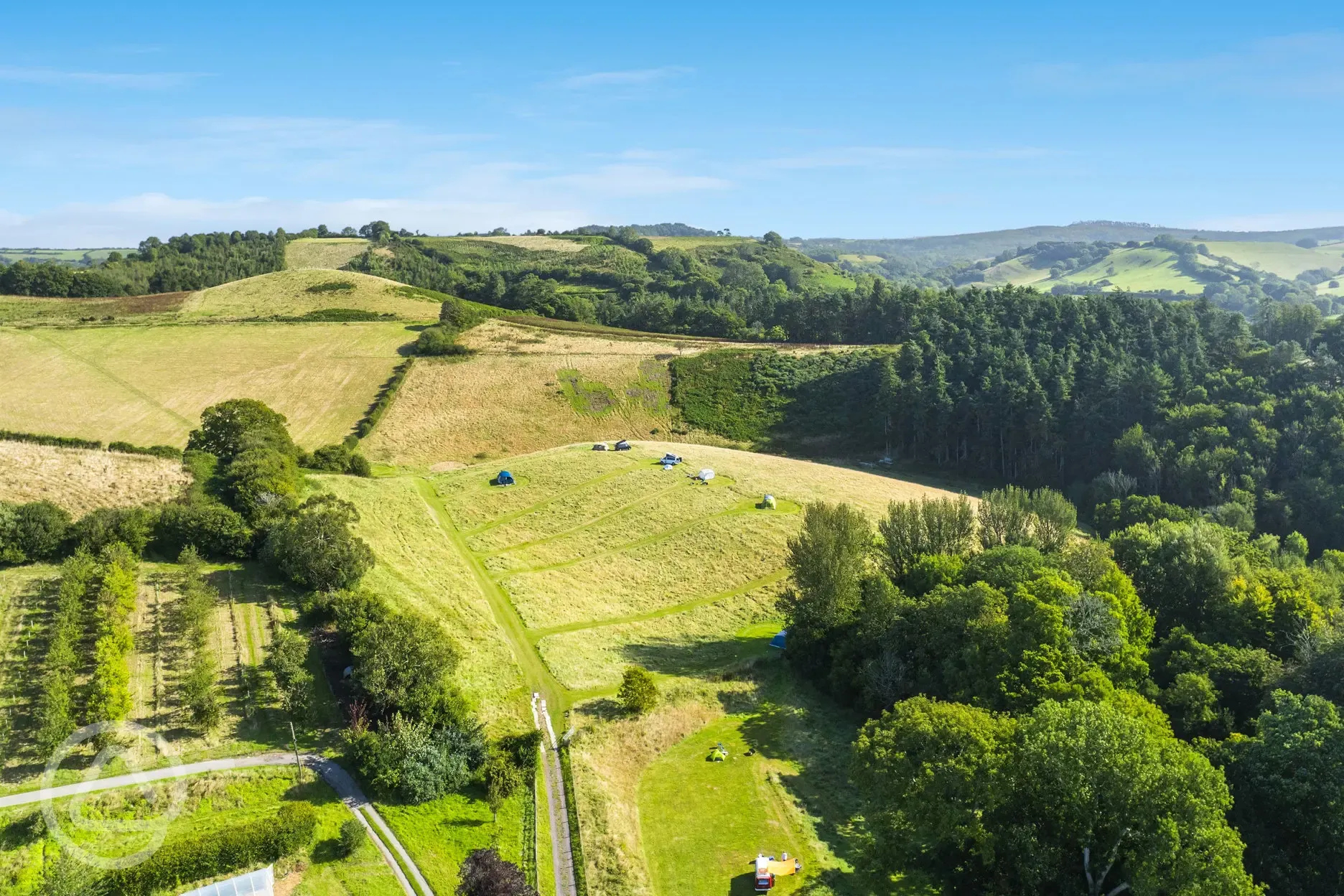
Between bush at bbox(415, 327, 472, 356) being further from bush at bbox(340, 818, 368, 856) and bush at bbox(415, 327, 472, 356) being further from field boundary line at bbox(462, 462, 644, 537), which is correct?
bush at bbox(340, 818, 368, 856)

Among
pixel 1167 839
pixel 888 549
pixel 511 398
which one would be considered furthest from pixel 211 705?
pixel 511 398

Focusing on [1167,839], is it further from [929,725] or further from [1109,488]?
[1109,488]

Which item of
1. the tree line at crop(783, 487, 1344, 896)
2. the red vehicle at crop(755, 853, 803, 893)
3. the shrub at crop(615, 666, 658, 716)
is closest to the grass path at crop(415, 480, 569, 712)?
the shrub at crop(615, 666, 658, 716)

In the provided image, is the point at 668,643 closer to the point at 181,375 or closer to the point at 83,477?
the point at 83,477

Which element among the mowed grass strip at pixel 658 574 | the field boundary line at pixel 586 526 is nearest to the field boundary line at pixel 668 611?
the mowed grass strip at pixel 658 574

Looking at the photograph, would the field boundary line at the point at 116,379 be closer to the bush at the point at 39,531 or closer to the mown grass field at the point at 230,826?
the bush at the point at 39,531
